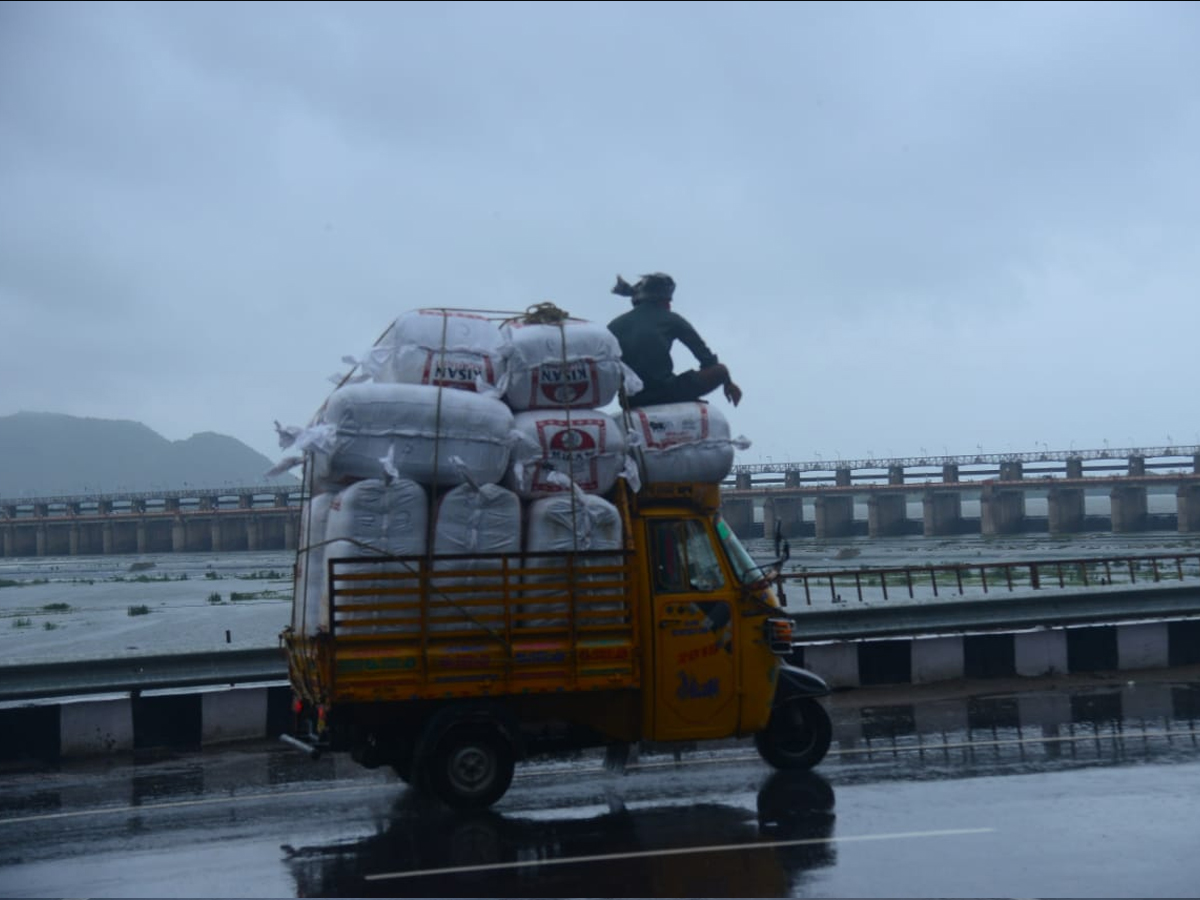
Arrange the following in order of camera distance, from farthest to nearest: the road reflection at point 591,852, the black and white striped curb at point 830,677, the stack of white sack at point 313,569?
the black and white striped curb at point 830,677 < the stack of white sack at point 313,569 < the road reflection at point 591,852

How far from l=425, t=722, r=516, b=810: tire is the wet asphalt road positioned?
6.2 inches

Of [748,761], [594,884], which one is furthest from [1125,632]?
[594,884]

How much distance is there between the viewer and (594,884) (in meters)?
7.45

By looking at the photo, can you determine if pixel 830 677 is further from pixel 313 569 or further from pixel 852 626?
pixel 313 569

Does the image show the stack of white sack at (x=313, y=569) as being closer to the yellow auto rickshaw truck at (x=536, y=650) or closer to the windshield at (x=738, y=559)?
the yellow auto rickshaw truck at (x=536, y=650)

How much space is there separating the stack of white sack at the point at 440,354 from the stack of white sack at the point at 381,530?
94 centimetres

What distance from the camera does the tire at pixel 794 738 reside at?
10633mm

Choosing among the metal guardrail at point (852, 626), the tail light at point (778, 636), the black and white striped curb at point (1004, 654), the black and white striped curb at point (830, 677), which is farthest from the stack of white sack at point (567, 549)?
the black and white striped curb at point (1004, 654)

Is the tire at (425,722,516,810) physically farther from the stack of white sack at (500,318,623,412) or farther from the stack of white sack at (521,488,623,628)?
the stack of white sack at (500,318,623,412)

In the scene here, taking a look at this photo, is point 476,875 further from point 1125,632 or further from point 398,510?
point 1125,632

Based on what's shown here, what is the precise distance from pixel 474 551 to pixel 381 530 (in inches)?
27.0

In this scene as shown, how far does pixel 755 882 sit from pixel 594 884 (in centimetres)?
92

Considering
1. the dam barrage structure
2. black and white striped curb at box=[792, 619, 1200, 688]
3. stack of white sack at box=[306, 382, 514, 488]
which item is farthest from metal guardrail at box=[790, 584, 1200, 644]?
the dam barrage structure

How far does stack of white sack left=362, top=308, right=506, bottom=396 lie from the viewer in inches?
382
